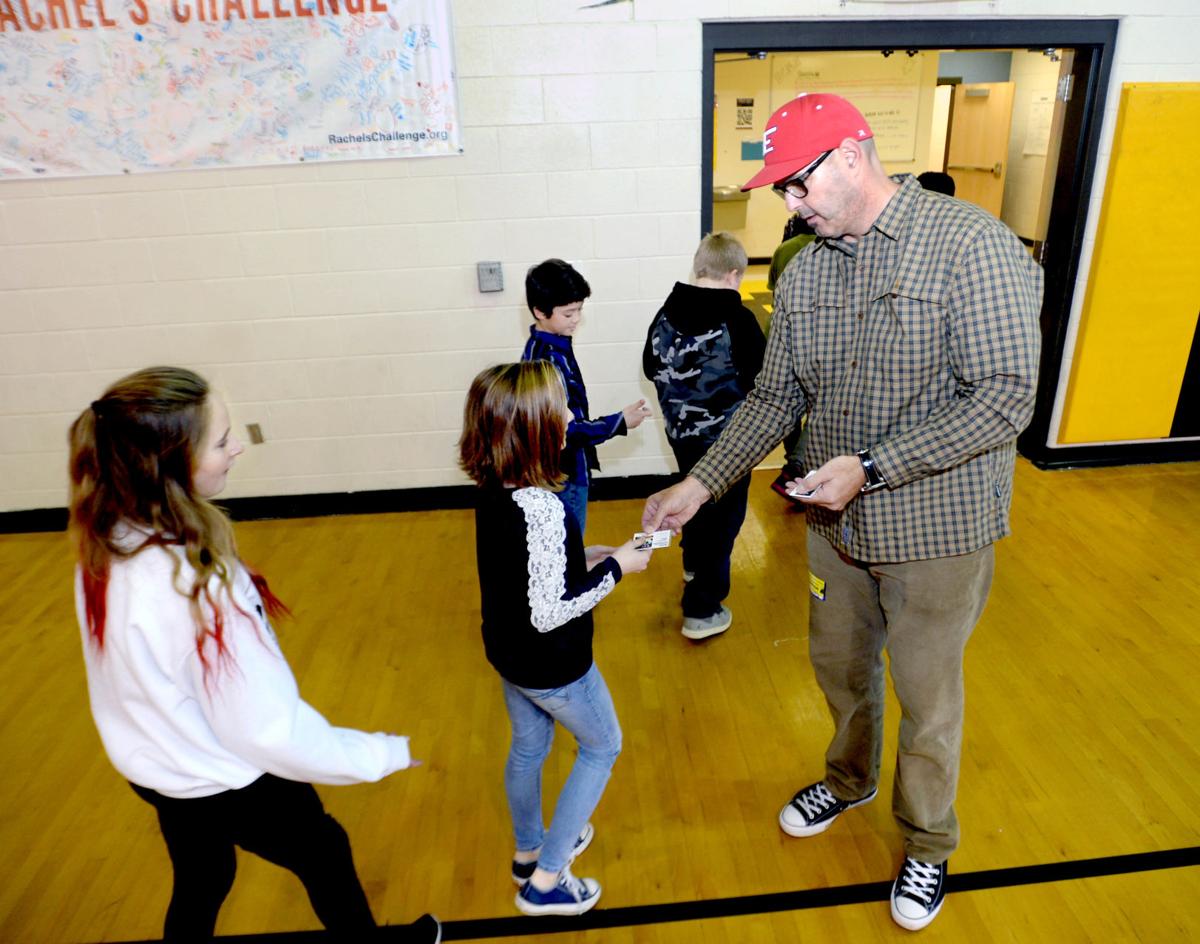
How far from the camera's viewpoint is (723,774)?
2.36 m

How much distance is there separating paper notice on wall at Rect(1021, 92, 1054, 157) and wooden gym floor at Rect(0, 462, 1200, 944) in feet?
12.3

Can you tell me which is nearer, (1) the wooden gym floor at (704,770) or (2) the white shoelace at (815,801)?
(1) the wooden gym floor at (704,770)

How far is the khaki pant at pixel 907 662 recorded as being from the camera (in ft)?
5.55

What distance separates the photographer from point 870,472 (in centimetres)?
159

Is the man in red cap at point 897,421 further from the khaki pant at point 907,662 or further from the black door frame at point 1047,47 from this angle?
the black door frame at point 1047,47

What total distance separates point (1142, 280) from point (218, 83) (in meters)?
4.41

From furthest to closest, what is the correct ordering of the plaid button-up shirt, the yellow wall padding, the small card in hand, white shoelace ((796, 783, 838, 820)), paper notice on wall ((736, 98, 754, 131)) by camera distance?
paper notice on wall ((736, 98, 754, 131))
the yellow wall padding
white shoelace ((796, 783, 838, 820))
the small card in hand
the plaid button-up shirt

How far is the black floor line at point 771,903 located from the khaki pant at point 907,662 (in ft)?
0.61

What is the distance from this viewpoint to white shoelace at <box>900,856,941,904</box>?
188 centimetres

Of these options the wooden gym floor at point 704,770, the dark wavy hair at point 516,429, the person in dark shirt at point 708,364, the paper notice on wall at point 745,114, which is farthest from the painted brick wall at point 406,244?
the paper notice on wall at point 745,114

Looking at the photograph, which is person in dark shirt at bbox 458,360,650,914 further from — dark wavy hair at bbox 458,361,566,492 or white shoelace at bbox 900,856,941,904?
white shoelace at bbox 900,856,941,904

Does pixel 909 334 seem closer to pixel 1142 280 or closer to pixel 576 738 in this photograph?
pixel 576 738

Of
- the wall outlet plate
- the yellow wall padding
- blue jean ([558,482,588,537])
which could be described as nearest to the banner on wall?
the wall outlet plate

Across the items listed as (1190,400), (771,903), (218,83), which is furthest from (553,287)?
(1190,400)
